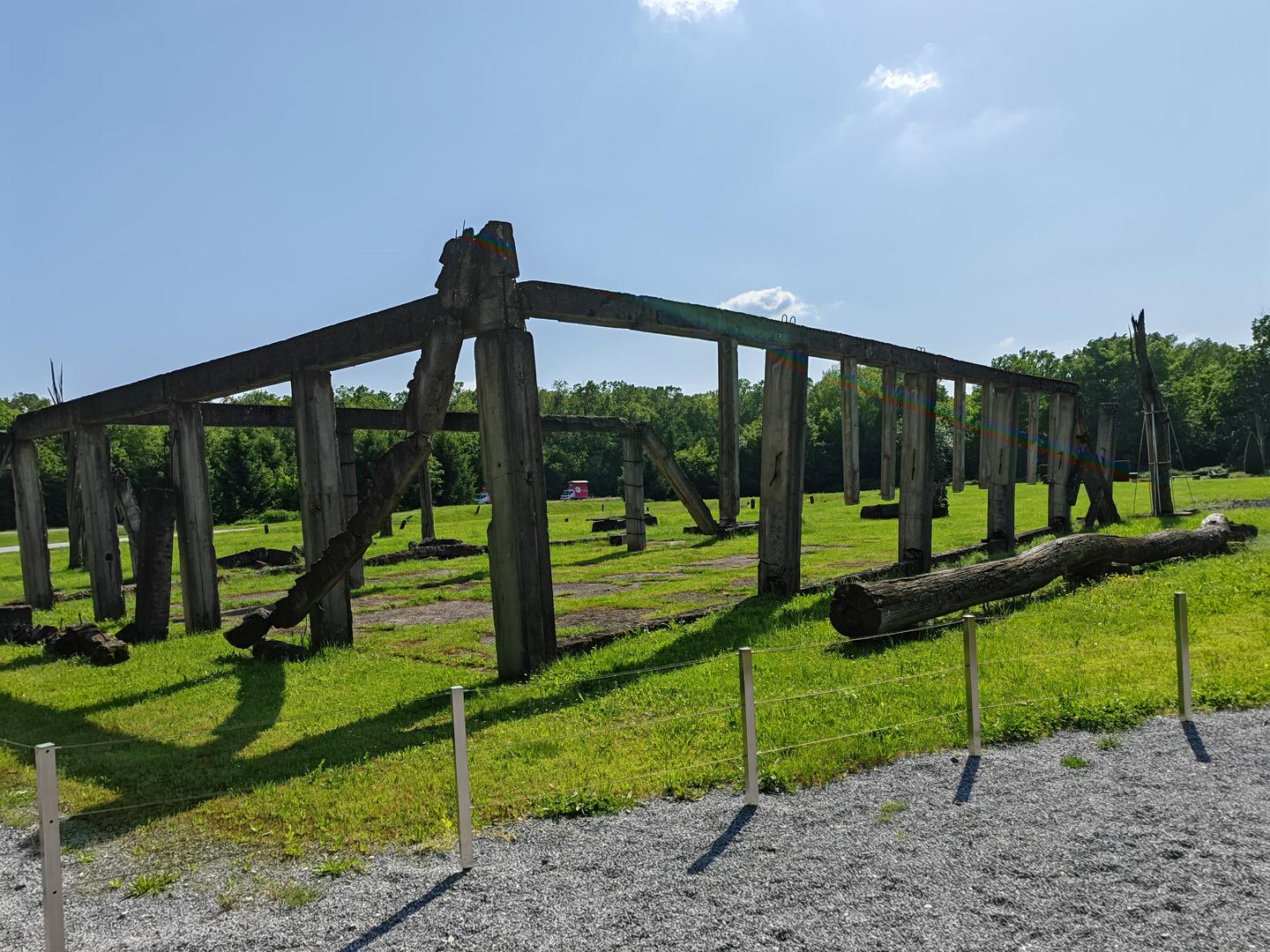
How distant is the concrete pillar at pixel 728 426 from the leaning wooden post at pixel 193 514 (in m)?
7.54

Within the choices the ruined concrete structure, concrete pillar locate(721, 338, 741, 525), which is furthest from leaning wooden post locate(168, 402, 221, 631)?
concrete pillar locate(721, 338, 741, 525)

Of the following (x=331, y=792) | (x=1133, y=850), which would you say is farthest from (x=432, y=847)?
(x=1133, y=850)

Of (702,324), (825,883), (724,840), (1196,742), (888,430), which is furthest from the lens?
(888,430)

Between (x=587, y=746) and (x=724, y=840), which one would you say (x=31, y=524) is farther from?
(x=724, y=840)

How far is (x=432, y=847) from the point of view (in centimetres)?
501

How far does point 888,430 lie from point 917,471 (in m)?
1.77

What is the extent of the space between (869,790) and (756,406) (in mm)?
77579

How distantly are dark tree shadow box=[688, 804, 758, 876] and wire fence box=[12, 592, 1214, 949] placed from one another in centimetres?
15

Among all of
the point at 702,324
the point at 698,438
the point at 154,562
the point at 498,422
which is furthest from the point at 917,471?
the point at 698,438

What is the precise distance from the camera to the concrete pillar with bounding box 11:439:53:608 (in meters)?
17.0

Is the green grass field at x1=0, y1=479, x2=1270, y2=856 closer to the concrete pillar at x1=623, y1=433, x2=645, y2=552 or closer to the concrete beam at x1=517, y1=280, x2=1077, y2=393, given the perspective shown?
the concrete beam at x1=517, y1=280, x2=1077, y2=393

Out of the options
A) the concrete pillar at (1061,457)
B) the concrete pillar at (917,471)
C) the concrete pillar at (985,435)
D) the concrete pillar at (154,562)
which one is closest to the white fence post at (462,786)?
the concrete pillar at (154,562)

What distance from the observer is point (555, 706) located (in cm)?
794

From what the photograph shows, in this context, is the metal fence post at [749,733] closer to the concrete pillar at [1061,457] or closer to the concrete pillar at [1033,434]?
the concrete pillar at [1033,434]
